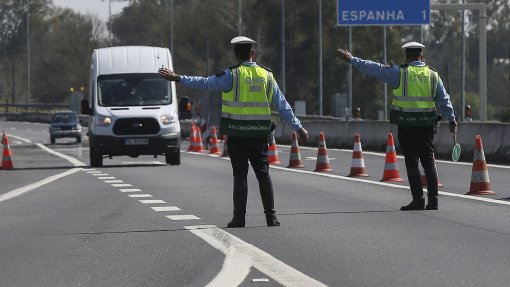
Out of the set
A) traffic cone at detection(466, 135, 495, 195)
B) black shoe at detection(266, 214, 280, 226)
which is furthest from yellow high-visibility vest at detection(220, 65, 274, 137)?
traffic cone at detection(466, 135, 495, 195)

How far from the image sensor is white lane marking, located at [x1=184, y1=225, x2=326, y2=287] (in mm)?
8938

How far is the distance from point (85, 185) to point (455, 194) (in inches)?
263

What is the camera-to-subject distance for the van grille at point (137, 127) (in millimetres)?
30094

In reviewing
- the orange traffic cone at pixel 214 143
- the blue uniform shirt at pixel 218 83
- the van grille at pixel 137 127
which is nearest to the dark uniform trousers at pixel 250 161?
the blue uniform shirt at pixel 218 83

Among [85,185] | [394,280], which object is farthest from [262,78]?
[85,185]

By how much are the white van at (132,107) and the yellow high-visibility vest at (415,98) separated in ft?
48.7

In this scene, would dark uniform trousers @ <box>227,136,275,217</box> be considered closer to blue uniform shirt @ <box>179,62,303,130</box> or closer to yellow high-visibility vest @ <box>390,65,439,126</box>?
blue uniform shirt @ <box>179,62,303,130</box>

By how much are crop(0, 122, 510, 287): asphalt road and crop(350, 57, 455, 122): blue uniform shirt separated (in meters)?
1.08

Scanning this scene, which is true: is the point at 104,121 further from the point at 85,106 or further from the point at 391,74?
the point at 391,74

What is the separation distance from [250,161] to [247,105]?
535mm

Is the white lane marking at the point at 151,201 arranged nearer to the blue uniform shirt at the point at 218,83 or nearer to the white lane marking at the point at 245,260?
the blue uniform shirt at the point at 218,83

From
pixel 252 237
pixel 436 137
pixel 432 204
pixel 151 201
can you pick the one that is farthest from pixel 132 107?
pixel 252 237

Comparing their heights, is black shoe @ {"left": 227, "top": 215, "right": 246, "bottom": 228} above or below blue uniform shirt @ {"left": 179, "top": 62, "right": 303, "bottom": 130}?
below

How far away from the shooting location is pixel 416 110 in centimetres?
1547
